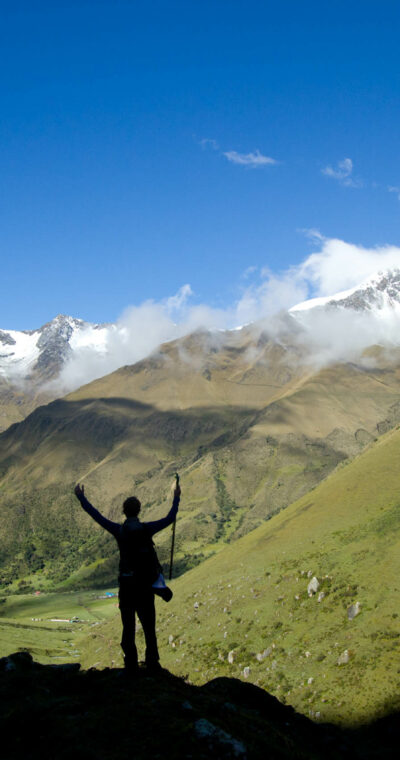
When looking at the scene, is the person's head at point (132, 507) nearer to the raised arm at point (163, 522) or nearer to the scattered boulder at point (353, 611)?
the raised arm at point (163, 522)

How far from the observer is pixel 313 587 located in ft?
159

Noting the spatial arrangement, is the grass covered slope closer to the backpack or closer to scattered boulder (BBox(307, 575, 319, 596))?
scattered boulder (BBox(307, 575, 319, 596))

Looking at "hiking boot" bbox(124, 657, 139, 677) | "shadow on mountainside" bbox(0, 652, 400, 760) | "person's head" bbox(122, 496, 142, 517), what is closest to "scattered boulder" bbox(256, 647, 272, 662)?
"shadow on mountainside" bbox(0, 652, 400, 760)

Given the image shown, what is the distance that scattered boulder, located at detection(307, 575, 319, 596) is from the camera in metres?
48.2

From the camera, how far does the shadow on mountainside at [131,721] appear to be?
10.5 metres

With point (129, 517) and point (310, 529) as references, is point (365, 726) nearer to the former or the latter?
point (129, 517)

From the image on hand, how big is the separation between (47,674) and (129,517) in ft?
19.2

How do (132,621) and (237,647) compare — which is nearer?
(132,621)

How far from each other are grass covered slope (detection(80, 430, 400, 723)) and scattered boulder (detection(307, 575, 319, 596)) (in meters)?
0.27

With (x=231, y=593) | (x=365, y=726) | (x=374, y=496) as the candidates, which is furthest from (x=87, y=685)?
(x=374, y=496)

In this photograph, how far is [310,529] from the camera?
7006 cm

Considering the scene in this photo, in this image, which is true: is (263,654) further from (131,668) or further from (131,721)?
(131,721)

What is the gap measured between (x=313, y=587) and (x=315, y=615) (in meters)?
4.46

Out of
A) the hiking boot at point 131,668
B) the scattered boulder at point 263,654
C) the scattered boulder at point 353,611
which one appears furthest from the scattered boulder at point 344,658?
the hiking boot at point 131,668
